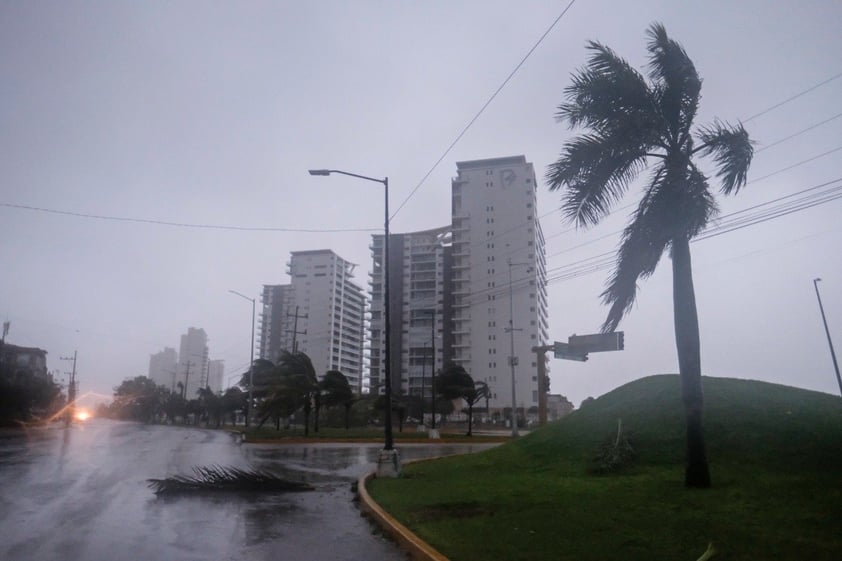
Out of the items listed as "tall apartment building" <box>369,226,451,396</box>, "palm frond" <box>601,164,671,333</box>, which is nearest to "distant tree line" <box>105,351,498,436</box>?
"tall apartment building" <box>369,226,451,396</box>

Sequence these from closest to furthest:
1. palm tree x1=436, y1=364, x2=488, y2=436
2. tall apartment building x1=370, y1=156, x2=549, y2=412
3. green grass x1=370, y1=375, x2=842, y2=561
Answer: green grass x1=370, y1=375, x2=842, y2=561, palm tree x1=436, y1=364, x2=488, y2=436, tall apartment building x1=370, y1=156, x2=549, y2=412

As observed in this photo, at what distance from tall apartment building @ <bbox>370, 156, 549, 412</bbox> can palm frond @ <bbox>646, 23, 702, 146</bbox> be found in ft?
269

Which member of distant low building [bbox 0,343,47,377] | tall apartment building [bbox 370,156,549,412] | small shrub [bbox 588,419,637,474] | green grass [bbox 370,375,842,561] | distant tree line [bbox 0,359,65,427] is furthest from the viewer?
tall apartment building [bbox 370,156,549,412]

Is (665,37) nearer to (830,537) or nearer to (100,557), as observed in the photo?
(830,537)

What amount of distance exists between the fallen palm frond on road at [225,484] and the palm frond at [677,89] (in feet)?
40.1

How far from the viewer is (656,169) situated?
1294cm

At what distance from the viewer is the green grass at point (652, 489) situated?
816cm

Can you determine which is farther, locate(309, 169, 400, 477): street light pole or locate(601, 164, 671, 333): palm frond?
locate(309, 169, 400, 477): street light pole

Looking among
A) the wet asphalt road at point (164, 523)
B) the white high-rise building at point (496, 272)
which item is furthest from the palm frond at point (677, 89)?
the white high-rise building at point (496, 272)

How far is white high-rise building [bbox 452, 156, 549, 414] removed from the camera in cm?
10212

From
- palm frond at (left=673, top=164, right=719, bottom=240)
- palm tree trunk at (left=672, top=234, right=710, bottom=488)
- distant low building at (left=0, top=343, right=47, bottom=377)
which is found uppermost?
distant low building at (left=0, top=343, right=47, bottom=377)

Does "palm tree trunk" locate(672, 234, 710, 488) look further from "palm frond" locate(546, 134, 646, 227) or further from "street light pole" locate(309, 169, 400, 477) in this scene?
"street light pole" locate(309, 169, 400, 477)

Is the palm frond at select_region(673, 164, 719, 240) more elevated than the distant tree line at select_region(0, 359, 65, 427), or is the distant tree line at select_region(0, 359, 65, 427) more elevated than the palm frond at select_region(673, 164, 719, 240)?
the distant tree line at select_region(0, 359, 65, 427)

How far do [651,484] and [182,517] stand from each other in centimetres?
880
